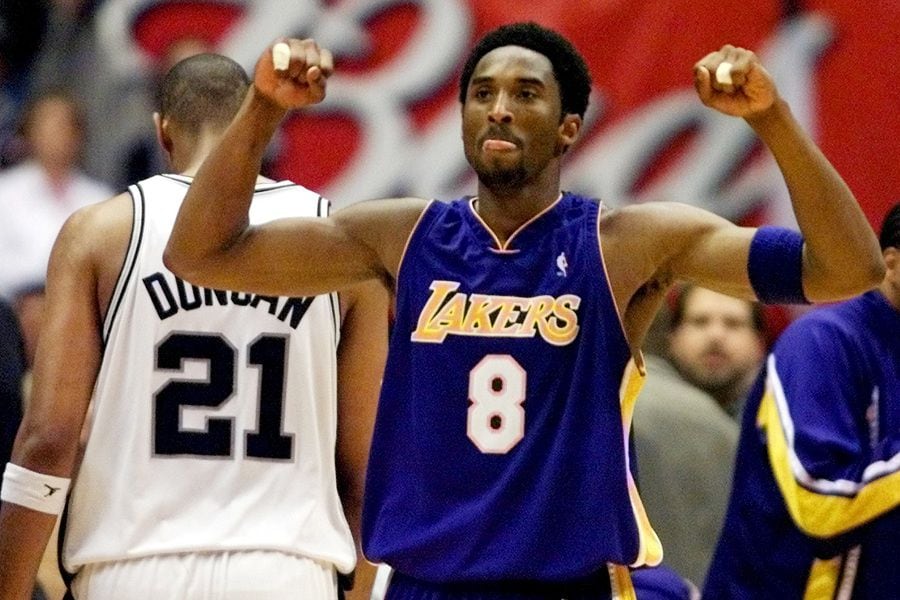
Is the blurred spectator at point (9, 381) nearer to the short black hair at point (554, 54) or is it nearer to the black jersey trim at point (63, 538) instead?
the black jersey trim at point (63, 538)

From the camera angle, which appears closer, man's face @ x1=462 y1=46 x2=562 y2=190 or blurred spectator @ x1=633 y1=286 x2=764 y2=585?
man's face @ x1=462 y1=46 x2=562 y2=190

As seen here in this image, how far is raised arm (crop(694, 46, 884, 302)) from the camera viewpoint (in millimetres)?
3721

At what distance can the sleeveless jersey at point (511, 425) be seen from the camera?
3.89 m

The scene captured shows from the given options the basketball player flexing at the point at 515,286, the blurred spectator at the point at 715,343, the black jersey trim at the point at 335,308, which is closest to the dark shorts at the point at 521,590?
the basketball player flexing at the point at 515,286

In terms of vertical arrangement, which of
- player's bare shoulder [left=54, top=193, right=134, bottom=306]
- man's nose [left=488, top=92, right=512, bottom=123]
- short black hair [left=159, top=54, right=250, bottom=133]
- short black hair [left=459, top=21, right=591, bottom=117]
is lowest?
player's bare shoulder [left=54, top=193, right=134, bottom=306]

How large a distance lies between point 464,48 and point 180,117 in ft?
12.8

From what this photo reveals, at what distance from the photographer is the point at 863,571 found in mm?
5516

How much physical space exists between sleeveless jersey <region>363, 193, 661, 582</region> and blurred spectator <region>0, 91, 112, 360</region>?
186 inches

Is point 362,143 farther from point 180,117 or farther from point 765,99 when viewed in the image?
point 765,99

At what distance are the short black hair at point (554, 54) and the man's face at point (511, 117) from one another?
0.02m

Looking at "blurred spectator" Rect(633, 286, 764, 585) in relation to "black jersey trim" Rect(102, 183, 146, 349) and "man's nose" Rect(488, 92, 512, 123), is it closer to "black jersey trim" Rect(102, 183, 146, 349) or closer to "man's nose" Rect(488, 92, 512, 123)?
"black jersey trim" Rect(102, 183, 146, 349)

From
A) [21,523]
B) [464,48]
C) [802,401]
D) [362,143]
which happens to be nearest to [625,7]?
[464,48]

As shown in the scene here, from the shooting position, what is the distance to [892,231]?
5.80 meters

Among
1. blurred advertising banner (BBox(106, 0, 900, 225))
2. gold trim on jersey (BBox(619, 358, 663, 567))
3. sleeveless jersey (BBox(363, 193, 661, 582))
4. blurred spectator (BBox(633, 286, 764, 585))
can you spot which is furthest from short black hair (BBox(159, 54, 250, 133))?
blurred advertising banner (BBox(106, 0, 900, 225))
